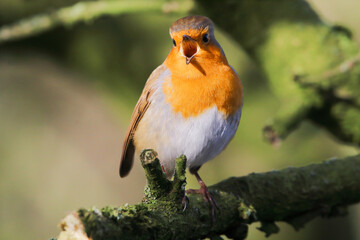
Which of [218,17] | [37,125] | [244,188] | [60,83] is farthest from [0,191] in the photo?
[244,188]

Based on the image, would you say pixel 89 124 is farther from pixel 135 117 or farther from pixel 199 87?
pixel 199 87

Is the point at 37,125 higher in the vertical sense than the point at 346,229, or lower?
higher

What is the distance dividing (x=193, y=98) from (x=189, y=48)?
277mm

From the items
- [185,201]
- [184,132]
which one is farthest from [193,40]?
[185,201]

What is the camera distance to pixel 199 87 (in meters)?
2.79

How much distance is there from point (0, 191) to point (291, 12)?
3540mm

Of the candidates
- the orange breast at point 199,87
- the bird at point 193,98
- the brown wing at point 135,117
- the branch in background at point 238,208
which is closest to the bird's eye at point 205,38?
the bird at point 193,98

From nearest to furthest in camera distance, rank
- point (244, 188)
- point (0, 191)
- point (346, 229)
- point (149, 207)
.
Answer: point (149, 207) < point (244, 188) < point (346, 229) < point (0, 191)

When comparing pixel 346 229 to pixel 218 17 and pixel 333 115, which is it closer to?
pixel 333 115

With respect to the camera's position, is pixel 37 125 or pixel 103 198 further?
pixel 37 125

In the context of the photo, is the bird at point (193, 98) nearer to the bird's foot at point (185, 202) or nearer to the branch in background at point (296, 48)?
the bird's foot at point (185, 202)

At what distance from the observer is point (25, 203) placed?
18.3 feet

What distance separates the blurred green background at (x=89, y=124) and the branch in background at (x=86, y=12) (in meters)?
0.76

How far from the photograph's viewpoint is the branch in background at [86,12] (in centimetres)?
430
